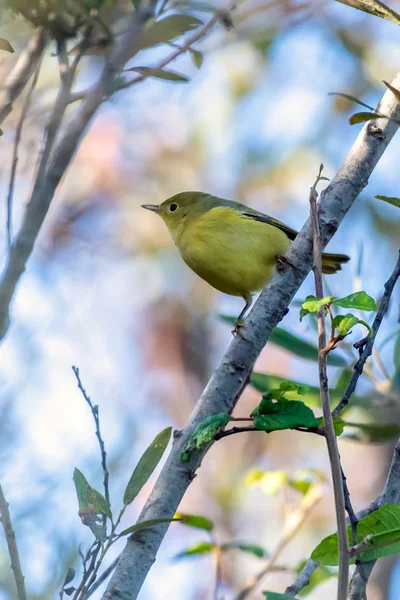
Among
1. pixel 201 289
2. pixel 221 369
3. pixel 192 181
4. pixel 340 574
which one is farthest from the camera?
pixel 192 181

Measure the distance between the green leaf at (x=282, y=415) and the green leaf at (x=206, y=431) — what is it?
9cm

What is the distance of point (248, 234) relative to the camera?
3965 mm

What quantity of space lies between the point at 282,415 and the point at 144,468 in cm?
51

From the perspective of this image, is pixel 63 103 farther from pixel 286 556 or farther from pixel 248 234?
pixel 286 556

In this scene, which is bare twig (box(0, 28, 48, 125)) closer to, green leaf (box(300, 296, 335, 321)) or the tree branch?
the tree branch

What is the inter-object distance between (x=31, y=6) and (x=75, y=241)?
13.2 ft

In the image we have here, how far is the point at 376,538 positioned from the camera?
151 cm

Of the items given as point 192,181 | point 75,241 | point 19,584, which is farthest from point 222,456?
point 19,584

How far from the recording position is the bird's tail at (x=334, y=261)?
427cm

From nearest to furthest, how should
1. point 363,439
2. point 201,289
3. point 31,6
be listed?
point 31,6 → point 363,439 → point 201,289

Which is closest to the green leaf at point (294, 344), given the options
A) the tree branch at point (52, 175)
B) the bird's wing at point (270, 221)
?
the bird's wing at point (270, 221)

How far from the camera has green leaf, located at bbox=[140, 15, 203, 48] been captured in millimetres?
2051

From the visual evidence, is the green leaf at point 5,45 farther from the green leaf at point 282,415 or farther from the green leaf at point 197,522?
the green leaf at point 197,522

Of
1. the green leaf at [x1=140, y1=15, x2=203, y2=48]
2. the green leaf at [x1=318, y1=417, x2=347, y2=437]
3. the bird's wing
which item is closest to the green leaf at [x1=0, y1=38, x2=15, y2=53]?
the green leaf at [x1=140, y1=15, x2=203, y2=48]
